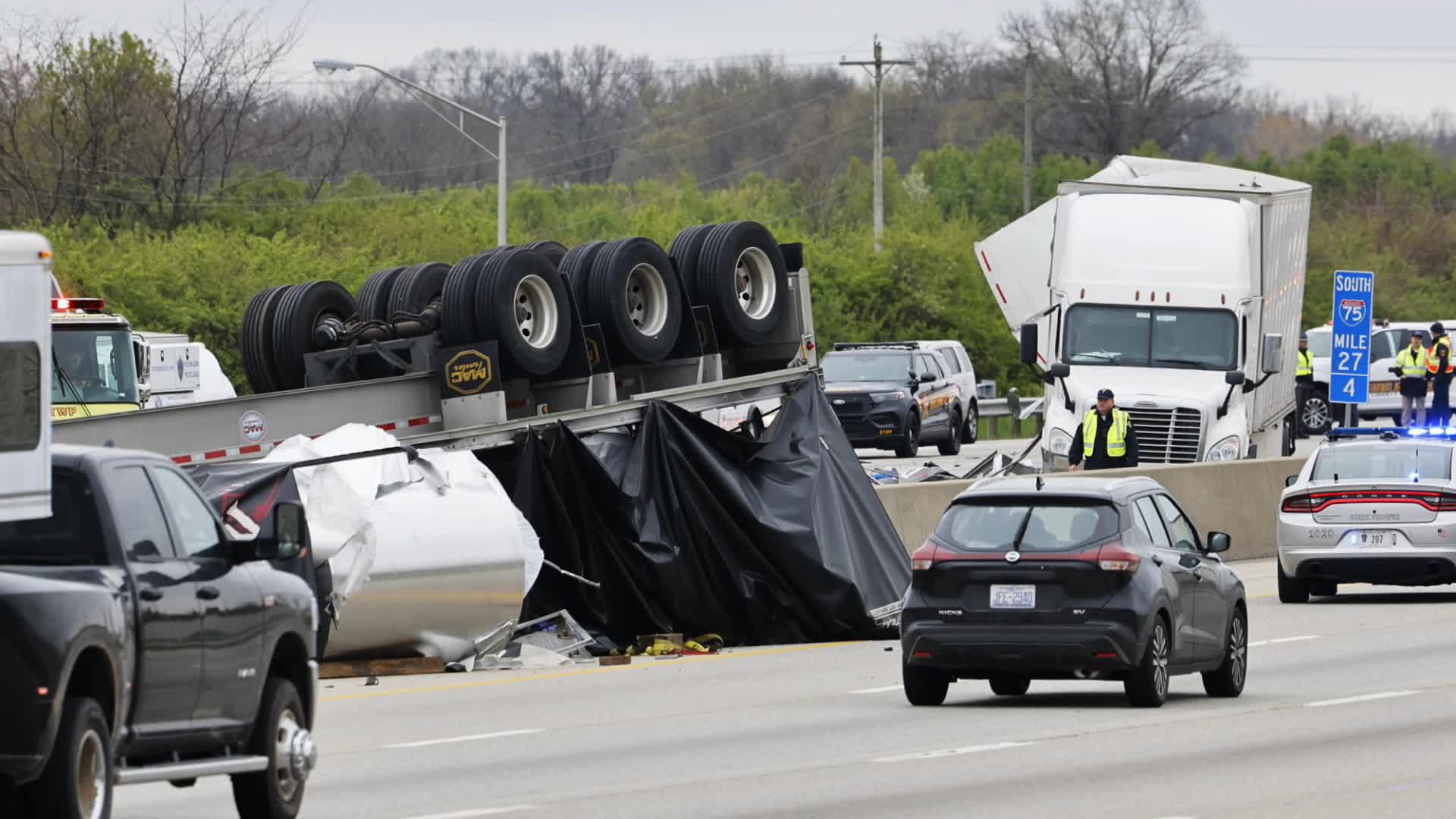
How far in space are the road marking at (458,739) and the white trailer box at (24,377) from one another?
17.3 ft

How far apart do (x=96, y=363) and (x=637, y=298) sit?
629cm

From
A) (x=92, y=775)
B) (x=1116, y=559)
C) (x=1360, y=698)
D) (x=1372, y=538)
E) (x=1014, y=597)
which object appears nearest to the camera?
(x=92, y=775)

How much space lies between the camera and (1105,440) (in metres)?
27.2

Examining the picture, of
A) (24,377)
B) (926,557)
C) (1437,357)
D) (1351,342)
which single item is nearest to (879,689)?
(926,557)

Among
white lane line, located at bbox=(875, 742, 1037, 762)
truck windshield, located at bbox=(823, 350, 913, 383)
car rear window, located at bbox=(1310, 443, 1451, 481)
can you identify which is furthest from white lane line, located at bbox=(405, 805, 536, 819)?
truck windshield, located at bbox=(823, 350, 913, 383)

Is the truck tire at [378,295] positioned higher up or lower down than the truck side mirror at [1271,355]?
higher up

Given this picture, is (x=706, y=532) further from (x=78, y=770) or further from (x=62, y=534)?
(x=78, y=770)

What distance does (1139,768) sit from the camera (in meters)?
11.6

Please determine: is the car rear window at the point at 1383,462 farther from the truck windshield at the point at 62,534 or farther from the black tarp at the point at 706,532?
the truck windshield at the point at 62,534

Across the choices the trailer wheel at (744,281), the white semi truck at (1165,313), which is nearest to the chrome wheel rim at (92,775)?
the trailer wheel at (744,281)

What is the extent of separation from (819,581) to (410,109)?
342 ft

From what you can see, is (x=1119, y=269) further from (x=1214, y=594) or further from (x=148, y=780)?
(x=148, y=780)

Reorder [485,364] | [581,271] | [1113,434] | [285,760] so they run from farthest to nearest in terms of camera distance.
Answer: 1. [1113,434]
2. [581,271]
3. [485,364]
4. [285,760]

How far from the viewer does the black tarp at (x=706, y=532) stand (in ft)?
60.4
